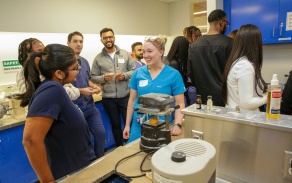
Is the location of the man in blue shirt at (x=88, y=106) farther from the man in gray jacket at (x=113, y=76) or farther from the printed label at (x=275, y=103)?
the printed label at (x=275, y=103)

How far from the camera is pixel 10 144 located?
2271 millimetres

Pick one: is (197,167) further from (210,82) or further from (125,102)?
(125,102)

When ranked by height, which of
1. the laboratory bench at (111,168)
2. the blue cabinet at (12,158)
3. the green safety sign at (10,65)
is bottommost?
the blue cabinet at (12,158)

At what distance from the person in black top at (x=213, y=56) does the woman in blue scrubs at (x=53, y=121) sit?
4.45ft

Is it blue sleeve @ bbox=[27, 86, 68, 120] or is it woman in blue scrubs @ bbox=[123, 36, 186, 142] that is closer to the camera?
blue sleeve @ bbox=[27, 86, 68, 120]

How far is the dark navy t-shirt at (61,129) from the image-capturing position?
41.7 inches

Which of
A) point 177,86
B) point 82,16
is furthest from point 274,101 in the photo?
point 82,16

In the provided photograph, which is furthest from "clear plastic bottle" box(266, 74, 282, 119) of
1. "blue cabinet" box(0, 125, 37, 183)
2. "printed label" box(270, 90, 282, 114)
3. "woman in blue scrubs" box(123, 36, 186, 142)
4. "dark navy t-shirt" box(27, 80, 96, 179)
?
"blue cabinet" box(0, 125, 37, 183)

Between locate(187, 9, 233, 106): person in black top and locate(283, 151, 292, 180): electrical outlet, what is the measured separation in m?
1.29

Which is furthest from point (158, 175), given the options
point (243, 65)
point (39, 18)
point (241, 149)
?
point (39, 18)

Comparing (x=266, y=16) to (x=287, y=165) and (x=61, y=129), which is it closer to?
(x=287, y=165)

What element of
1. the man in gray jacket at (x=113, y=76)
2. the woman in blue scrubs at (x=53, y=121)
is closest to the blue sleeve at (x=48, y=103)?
the woman in blue scrubs at (x=53, y=121)

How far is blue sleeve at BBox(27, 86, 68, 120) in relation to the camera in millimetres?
1040

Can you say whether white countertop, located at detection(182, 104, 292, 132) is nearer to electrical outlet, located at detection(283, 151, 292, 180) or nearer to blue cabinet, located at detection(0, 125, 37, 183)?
electrical outlet, located at detection(283, 151, 292, 180)
